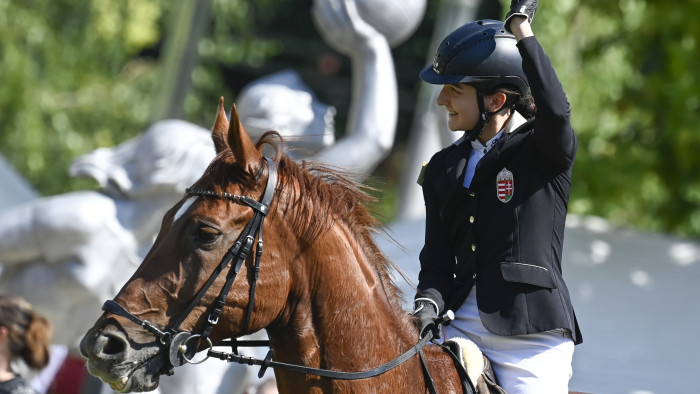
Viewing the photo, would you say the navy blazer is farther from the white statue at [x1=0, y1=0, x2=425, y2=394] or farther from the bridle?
the white statue at [x1=0, y1=0, x2=425, y2=394]

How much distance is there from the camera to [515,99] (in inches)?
145

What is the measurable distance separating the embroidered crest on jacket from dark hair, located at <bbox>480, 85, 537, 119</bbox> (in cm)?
29

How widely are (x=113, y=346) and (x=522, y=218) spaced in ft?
4.40

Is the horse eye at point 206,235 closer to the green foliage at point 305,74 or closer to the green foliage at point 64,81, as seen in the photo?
the green foliage at point 305,74

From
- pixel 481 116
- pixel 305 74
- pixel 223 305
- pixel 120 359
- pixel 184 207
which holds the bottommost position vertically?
pixel 120 359

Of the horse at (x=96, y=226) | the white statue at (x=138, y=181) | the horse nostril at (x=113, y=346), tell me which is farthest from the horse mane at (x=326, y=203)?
the horse at (x=96, y=226)

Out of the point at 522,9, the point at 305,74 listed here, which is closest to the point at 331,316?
the point at 522,9

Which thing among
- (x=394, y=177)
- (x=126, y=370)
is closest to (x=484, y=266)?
(x=126, y=370)

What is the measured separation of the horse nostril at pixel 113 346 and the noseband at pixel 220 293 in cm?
7

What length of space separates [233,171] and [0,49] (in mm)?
11425

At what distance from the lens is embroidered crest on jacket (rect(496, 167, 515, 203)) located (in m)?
3.47

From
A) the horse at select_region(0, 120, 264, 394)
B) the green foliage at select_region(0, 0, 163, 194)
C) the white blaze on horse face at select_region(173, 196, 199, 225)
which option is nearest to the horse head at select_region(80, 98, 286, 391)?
the white blaze on horse face at select_region(173, 196, 199, 225)

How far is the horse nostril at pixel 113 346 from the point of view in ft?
9.99

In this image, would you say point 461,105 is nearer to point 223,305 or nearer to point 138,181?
point 223,305
